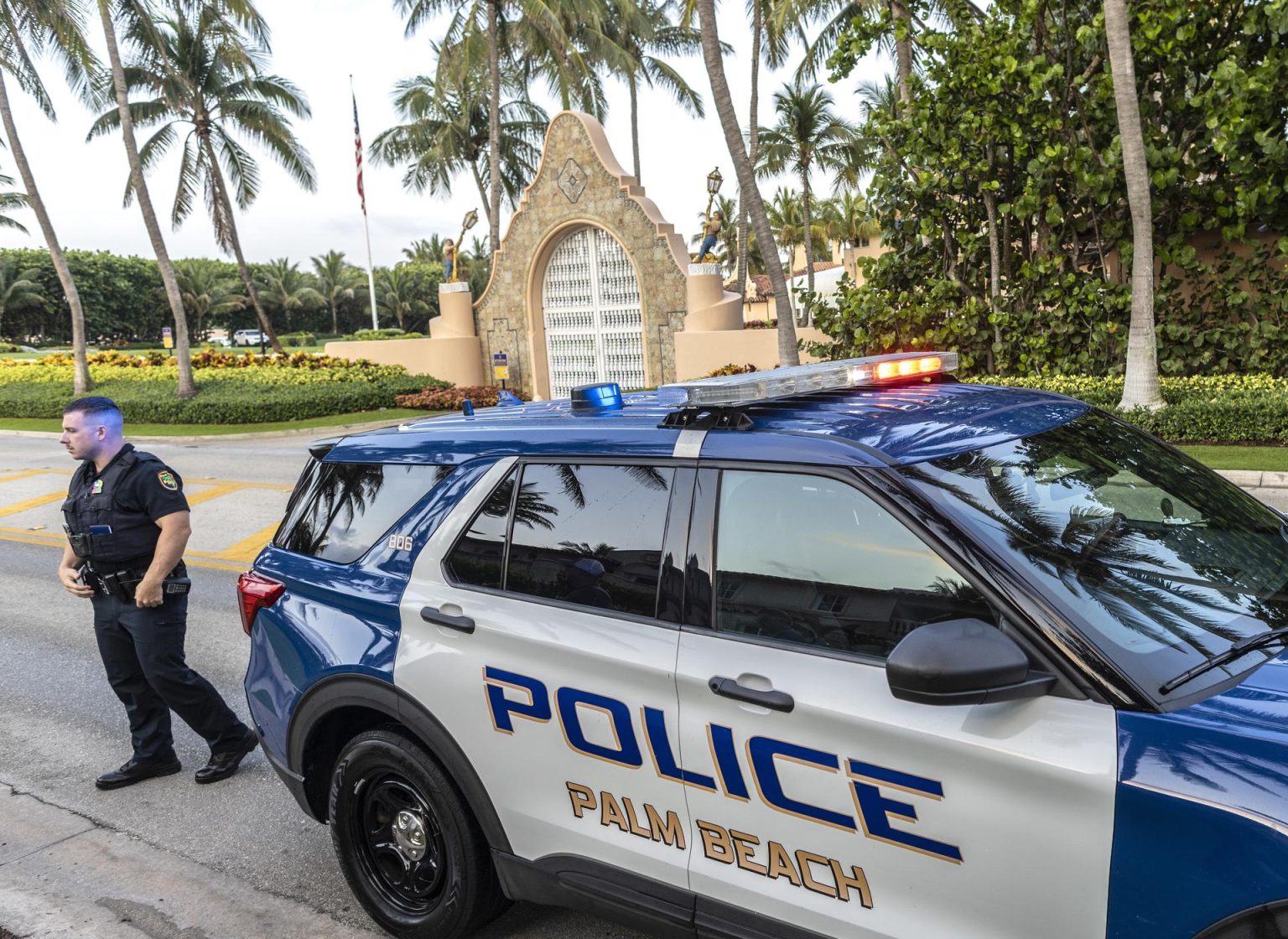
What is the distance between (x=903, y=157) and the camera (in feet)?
54.7

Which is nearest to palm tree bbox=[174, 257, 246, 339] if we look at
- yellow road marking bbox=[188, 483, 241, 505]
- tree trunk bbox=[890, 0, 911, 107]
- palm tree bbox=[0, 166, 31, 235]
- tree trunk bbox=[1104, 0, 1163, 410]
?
palm tree bbox=[0, 166, 31, 235]

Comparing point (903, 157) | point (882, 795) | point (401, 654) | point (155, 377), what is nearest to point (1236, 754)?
point (882, 795)

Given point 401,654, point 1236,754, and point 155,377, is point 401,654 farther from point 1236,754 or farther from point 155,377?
point 155,377

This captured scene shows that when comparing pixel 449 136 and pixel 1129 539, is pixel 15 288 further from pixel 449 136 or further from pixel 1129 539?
pixel 1129 539

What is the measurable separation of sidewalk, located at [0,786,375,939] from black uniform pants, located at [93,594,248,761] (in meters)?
0.55

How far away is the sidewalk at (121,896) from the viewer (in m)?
3.77

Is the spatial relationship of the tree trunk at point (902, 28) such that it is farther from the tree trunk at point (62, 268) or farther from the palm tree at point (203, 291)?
the palm tree at point (203, 291)

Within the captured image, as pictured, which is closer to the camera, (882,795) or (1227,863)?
(1227,863)

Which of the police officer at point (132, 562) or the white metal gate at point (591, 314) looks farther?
the white metal gate at point (591, 314)

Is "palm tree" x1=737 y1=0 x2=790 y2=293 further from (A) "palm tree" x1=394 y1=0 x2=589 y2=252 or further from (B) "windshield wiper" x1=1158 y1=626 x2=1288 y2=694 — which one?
(B) "windshield wiper" x1=1158 y1=626 x2=1288 y2=694

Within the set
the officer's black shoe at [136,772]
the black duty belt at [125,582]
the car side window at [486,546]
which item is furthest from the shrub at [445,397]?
the car side window at [486,546]

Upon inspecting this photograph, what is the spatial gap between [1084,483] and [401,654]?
2121 millimetres

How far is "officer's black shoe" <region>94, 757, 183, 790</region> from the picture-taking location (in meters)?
5.06

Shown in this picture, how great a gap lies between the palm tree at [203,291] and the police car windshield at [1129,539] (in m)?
66.4
